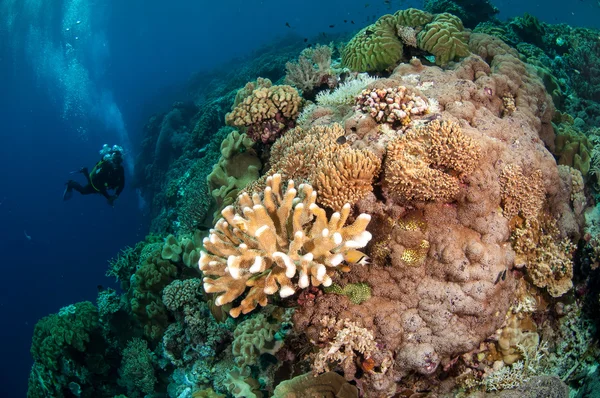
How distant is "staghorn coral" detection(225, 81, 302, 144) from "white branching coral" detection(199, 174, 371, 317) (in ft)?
8.71

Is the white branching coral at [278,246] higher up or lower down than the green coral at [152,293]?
higher up

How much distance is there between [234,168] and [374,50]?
342 cm

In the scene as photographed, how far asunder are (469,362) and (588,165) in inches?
157

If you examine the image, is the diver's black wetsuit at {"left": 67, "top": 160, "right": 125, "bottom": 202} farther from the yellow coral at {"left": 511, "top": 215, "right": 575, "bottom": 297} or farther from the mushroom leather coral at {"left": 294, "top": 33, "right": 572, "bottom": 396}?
the yellow coral at {"left": 511, "top": 215, "right": 575, "bottom": 297}

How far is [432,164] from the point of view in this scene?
3736mm

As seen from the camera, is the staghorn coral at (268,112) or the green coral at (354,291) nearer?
the green coral at (354,291)

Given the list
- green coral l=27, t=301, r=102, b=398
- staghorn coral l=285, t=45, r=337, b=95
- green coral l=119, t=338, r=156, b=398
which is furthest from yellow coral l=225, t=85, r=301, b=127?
green coral l=27, t=301, r=102, b=398

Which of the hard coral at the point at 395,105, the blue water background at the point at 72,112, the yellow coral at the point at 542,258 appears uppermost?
the hard coral at the point at 395,105

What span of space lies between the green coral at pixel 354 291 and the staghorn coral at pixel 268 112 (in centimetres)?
320

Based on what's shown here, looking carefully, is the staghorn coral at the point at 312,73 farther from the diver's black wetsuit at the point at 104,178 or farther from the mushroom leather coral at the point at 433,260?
the diver's black wetsuit at the point at 104,178

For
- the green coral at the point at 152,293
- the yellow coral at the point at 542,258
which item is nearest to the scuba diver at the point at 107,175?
the green coral at the point at 152,293

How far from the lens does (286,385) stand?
3393 millimetres

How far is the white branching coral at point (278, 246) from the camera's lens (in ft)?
10.1

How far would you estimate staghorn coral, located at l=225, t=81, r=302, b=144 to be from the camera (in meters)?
5.91
